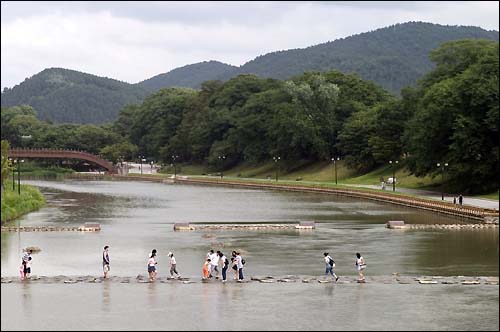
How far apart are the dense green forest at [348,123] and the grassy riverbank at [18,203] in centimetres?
4052

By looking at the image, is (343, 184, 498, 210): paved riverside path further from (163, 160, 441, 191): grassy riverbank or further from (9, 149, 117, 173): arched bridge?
(9, 149, 117, 173): arched bridge

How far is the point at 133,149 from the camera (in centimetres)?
19825

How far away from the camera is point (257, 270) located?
4069 centimetres

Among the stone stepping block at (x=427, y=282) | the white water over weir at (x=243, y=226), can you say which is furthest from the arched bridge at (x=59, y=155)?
the stone stepping block at (x=427, y=282)

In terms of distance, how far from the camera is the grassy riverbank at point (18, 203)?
68.4 meters

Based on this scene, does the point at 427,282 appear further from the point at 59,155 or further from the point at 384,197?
the point at 59,155

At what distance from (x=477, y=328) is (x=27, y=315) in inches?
579

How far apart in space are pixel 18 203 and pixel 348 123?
219 ft

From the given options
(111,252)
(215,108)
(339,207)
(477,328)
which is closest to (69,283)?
(111,252)

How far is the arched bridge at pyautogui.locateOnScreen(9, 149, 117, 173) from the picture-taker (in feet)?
527

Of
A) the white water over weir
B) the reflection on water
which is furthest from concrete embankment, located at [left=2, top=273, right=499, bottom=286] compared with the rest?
the white water over weir

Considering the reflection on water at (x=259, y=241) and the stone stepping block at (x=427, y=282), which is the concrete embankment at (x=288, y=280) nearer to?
the stone stepping block at (x=427, y=282)

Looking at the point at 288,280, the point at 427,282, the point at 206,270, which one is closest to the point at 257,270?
the point at 288,280

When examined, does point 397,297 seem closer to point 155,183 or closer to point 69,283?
point 69,283
